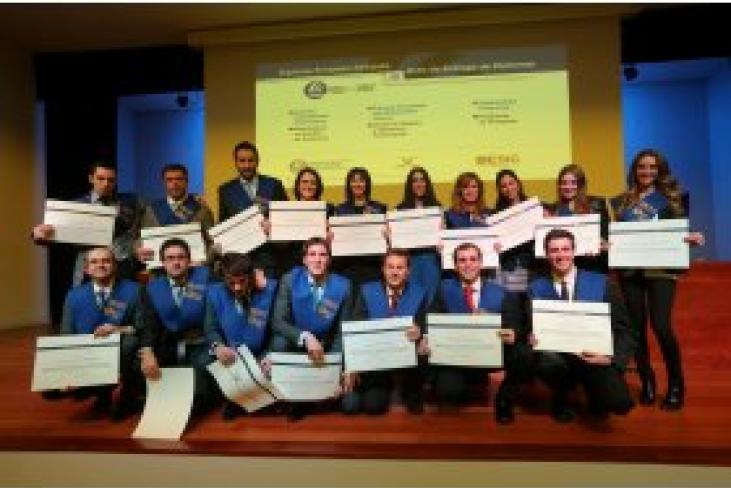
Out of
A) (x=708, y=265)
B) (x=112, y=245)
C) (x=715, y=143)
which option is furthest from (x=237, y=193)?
(x=715, y=143)

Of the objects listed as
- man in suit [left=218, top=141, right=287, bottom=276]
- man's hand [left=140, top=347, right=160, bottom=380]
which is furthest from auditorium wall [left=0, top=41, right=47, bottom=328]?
man's hand [left=140, top=347, right=160, bottom=380]

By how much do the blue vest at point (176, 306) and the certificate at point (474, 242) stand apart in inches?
50.6

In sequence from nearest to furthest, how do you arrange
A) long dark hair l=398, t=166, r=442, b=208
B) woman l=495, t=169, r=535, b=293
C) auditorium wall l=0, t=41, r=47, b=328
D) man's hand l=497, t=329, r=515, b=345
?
man's hand l=497, t=329, r=515, b=345 < woman l=495, t=169, r=535, b=293 < long dark hair l=398, t=166, r=442, b=208 < auditorium wall l=0, t=41, r=47, b=328

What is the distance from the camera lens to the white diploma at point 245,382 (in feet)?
8.94

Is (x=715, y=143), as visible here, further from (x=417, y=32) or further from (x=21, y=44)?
(x=21, y=44)

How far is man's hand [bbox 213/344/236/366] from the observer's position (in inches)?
108

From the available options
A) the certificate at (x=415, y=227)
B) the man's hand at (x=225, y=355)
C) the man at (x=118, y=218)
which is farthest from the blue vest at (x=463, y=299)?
the man at (x=118, y=218)

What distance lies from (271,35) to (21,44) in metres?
2.79

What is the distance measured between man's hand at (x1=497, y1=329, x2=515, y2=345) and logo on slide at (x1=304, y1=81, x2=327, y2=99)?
3.31 metres

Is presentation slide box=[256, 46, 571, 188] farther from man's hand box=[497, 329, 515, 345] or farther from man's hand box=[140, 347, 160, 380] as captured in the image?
man's hand box=[140, 347, 160, 380]

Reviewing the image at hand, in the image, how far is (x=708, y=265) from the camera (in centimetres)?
414

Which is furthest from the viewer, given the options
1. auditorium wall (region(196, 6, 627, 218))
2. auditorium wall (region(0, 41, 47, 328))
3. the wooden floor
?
auditorium wall (region(0, 41, 47, 328))

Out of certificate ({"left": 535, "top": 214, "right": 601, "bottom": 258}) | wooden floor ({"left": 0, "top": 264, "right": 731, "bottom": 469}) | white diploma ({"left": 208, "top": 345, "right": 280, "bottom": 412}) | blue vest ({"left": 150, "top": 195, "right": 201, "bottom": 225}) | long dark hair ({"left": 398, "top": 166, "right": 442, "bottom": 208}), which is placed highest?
long dark hair ({"left": 398, "top": 166, "right": 442, "bottom": 208})

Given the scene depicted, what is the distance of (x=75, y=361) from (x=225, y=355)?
2.39 ft
